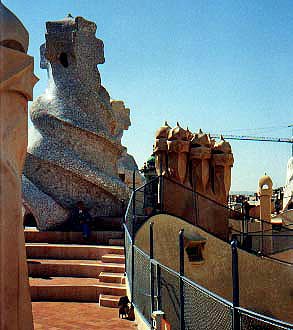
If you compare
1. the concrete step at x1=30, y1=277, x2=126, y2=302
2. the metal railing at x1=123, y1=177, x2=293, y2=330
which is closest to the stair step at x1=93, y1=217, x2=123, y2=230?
the metal railing at x1=123, y1=177, x2=293, y2=330

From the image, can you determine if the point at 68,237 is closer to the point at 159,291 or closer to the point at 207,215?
the point at 207,215

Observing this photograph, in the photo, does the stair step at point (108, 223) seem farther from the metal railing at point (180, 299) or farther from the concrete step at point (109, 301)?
the concrete step at point (109, 301)

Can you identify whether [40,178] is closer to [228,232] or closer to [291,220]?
[228,232]

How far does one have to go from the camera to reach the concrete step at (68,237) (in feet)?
Answer: 37.4

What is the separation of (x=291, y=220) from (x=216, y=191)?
705cm

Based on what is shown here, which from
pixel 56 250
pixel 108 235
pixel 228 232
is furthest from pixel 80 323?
pixel 228 232

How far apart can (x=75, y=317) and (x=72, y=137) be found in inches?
251

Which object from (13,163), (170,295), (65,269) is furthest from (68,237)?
(13,163)

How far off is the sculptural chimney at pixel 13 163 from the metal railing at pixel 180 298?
69.2 inches

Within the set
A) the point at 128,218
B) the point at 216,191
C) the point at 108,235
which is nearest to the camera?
the point at 128,218

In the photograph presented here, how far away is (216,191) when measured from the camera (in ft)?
49.6

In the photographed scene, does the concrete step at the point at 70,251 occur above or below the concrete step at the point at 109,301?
above

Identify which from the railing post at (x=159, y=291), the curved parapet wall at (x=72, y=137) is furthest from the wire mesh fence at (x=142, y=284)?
the curved parapet wall at (x=72, y=137)

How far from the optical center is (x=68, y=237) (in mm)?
Answer: 11469
